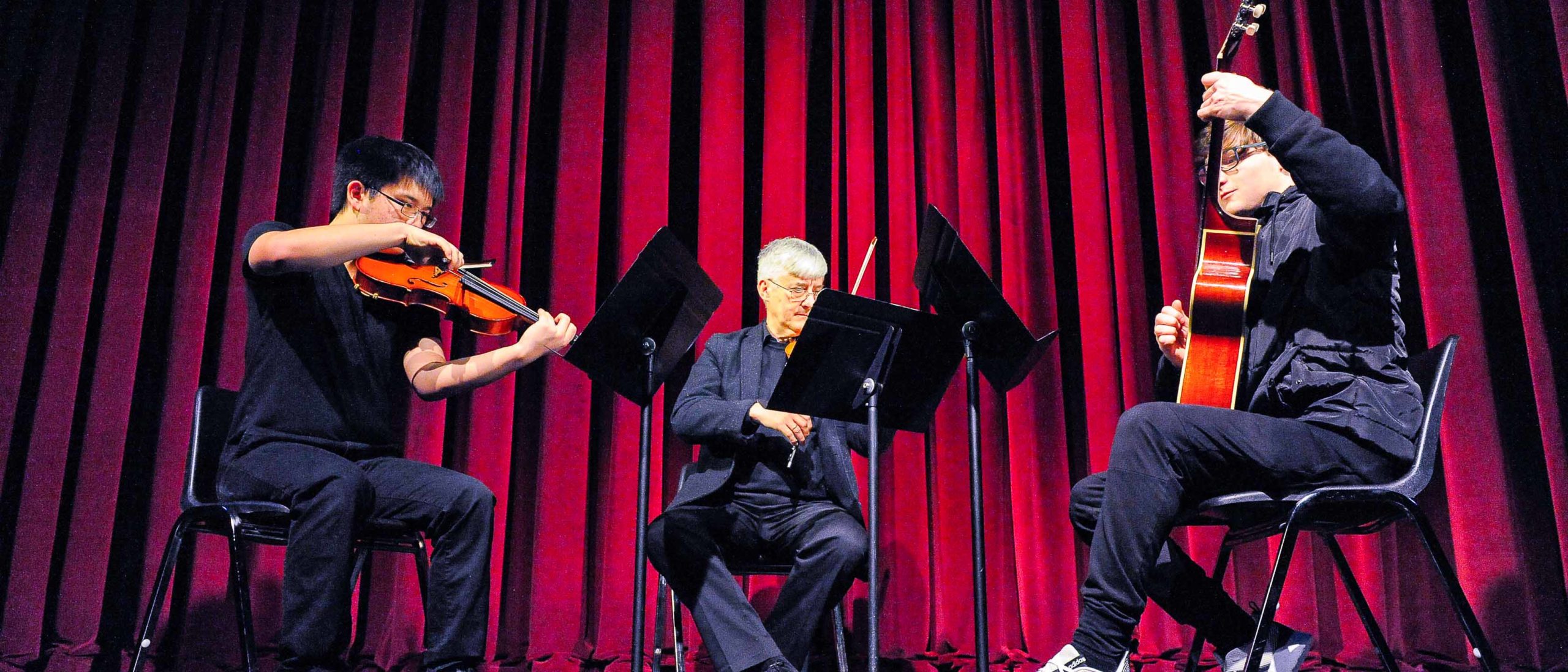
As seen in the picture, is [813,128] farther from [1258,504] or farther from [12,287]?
[12,287]

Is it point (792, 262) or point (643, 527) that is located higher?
point (792, 262)

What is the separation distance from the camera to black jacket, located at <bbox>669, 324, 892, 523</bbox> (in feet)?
8.43

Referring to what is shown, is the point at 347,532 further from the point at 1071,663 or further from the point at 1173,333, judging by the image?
the point at 1173,333

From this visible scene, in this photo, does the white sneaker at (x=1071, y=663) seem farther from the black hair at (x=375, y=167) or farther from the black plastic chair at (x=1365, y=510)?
the black hair at (x=375, y=167)

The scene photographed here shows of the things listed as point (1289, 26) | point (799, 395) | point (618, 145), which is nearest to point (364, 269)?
point (799, 395)

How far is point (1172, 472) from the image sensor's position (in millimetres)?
1861

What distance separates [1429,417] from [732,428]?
4.79 ft

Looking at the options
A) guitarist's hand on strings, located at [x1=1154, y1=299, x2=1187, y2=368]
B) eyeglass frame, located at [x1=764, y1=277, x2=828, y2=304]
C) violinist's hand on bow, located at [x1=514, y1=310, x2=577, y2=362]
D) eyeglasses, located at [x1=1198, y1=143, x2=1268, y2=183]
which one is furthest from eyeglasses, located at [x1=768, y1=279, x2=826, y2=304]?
eyeglasses, located at [x1=1198, y1=143, x2=1268, y2=183]

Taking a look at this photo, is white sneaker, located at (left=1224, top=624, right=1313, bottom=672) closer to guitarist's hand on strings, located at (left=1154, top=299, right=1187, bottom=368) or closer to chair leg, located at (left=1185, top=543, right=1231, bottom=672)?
chair leg, located at (left=1185, top=543, right=1231, bottom=672)

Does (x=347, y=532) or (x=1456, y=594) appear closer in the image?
(x=1456, y=594)

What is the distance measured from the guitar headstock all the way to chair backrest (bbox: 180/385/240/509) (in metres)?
2.38

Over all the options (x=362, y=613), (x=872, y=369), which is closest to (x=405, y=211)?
(x=872, y=369)

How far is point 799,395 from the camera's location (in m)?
2.13

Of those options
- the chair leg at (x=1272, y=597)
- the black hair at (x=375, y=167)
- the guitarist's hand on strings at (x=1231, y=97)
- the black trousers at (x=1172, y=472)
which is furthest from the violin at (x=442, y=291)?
the chair leg at (x=1272, y=597)
